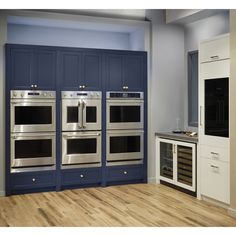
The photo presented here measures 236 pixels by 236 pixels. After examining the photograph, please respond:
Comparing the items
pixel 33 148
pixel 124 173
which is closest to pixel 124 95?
pixel 124 173

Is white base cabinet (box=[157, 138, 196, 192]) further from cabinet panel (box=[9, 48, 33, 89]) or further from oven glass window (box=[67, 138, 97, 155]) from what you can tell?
cabinet panel (box=[9, 48, 33, 89])

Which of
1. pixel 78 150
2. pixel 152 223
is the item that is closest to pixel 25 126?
pixel 78 150

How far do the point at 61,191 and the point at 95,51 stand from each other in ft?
7.12

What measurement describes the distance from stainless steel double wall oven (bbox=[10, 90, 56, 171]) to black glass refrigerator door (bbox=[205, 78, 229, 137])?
216 centimetres

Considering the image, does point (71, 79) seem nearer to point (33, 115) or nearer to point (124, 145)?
point (33, 115)

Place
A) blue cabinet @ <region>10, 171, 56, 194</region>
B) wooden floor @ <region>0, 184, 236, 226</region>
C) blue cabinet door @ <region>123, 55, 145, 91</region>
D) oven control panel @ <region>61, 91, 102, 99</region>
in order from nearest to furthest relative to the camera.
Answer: wooden floor @ <region>0, 184, 236, 226</region> → blue cabinet @ <region>10, 171, 56, 194</region> → oven control panel @ <region>61, 91, 102, 99</region> → blue cabinet door @ <region>123, 55, 145, 91</region>

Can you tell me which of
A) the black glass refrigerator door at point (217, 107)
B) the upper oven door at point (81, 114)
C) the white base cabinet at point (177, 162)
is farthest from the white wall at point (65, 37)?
the black glass refrigerator door at point (217, 107)

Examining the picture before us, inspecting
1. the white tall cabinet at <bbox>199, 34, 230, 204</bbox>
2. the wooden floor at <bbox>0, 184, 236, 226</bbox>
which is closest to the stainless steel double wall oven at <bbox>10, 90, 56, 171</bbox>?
the wooden floor at <bbox>0, 184, 236, 226</bbox>

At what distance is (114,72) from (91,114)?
77 cm

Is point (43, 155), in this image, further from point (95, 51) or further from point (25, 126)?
point (95, 51)

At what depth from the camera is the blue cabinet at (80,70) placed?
5.21 metres

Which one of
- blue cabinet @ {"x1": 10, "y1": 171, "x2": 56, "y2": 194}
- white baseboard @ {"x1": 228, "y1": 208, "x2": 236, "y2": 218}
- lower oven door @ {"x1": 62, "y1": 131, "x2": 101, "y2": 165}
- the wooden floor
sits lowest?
the wooden floor

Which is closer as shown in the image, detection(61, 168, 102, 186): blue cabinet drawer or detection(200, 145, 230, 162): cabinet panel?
detection(200, 145, 230, 162): cabinet panel

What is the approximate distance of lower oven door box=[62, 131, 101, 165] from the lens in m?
5.25
